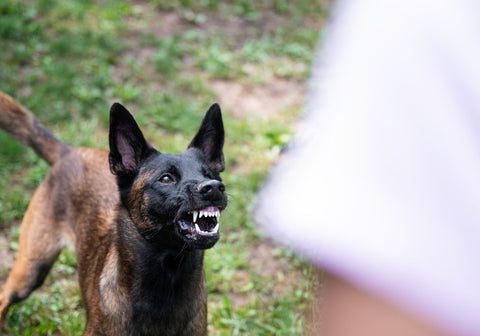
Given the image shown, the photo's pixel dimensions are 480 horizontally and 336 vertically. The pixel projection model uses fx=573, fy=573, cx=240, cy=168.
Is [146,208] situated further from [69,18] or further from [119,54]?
[69,18]

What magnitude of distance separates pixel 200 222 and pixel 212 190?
247mm

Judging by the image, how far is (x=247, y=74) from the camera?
7512mm

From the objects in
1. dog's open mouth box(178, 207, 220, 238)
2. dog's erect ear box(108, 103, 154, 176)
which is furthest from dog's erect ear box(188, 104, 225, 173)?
dog's open mouth box(178, 207, 220, 238)

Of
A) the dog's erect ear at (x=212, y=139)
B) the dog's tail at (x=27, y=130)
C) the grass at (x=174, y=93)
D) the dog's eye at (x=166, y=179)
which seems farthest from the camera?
the grass at (x=174, y=93)

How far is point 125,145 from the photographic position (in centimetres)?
325

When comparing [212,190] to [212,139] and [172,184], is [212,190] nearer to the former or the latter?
[172,184]

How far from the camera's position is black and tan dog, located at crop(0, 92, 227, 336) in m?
2.88

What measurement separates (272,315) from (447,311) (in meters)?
3.60

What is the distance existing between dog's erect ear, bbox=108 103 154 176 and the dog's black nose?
64 cm

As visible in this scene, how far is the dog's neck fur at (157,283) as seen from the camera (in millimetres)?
3090

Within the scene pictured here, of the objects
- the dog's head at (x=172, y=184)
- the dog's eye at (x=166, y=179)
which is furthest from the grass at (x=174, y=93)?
the dog's eye at (x=166, y=179)

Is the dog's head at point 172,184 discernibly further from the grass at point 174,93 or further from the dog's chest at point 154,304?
the grass at point 174,93

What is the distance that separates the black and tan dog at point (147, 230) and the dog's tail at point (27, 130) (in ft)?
1.53

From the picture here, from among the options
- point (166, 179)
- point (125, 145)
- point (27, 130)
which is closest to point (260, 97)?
point (27, 130)
